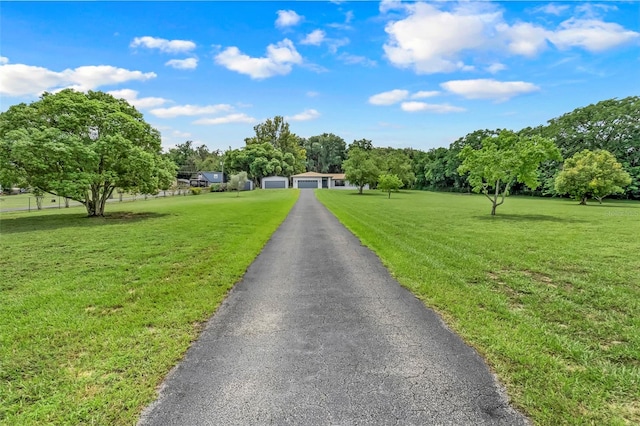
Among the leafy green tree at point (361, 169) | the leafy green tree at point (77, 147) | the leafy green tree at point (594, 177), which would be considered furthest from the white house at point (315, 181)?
the leafy green tree at point (77, 147)

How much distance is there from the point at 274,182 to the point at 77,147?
Result: 51.3 meters

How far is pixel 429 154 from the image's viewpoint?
7388cm

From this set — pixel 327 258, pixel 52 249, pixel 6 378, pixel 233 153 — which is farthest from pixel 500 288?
pixel 233 153

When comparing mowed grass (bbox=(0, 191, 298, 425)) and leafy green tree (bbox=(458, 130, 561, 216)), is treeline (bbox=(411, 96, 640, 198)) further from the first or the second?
mowed grass (bbox=(0, 191, 298, 425))

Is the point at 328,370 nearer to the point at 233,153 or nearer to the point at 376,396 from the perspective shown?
the point at 376,396

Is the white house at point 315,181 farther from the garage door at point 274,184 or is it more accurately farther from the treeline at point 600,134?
the treeline at point 600,134

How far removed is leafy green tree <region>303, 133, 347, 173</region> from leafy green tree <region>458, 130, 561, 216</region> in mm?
71520

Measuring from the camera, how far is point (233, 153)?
214ft

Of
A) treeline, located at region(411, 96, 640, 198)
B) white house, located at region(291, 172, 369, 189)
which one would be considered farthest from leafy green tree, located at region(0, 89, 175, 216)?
white house, located at region(291, 172, 369, 189)

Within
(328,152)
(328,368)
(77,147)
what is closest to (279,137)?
(328,152)

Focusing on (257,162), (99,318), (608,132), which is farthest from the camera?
(257,162)

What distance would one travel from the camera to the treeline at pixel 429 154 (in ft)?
138

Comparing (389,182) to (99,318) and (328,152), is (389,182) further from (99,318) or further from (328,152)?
(328,152)

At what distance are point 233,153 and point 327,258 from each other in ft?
201
